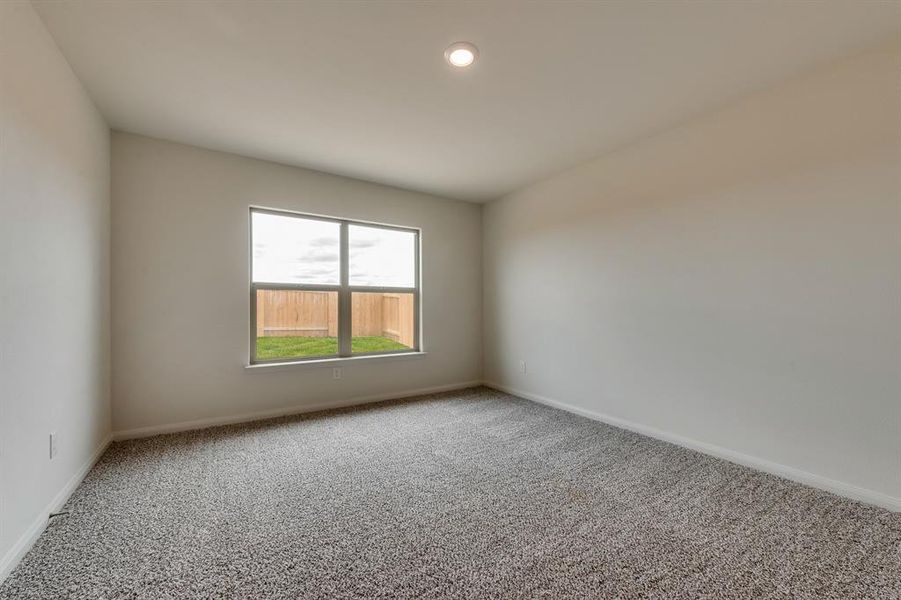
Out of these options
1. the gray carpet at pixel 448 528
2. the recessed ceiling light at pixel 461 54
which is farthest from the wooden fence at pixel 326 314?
the recessed ceiling light at pixel 461 54

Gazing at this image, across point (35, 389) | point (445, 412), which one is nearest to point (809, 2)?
point (445, 412)

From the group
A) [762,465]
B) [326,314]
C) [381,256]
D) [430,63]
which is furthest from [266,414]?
[762,465]

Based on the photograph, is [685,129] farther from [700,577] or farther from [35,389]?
[35,389]

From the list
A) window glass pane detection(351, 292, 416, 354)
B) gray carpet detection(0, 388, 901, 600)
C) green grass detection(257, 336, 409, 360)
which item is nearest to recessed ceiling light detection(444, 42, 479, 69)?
gray carpet detection(0, 388, 901, 600)

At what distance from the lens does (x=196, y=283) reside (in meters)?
3.16

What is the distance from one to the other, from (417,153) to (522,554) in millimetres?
3039

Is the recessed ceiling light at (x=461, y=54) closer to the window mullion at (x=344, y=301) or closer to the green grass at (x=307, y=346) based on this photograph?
the window mullion at (x=344, y=301)

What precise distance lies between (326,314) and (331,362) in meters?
0.52

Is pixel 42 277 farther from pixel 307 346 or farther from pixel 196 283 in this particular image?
pixel 307 346

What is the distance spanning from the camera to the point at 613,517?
185 cm

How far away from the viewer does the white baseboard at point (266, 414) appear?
294cm

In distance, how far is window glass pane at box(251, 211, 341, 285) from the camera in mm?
3541

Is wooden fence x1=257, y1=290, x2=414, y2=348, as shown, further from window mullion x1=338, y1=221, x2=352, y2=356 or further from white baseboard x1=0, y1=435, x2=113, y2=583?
white baseboard x1=0, y1=435, x2=113, y2=583

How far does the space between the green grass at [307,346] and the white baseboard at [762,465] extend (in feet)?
7.36
